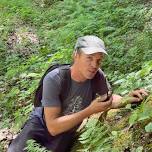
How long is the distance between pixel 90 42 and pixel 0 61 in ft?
18.8

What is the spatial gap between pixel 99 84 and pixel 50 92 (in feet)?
1.88

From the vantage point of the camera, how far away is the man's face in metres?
4.08

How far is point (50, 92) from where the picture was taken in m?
4.16

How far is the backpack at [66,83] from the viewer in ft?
13.9

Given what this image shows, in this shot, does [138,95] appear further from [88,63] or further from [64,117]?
[64,117]

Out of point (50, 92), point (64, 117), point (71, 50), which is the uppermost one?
point (50, 92)

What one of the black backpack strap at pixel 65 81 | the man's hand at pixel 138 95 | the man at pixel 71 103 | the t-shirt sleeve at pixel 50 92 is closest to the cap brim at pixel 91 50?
the man at pixel 71 103

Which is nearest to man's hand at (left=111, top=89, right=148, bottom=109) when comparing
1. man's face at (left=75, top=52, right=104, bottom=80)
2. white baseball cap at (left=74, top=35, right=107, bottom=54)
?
man's face at (left=75, top=52, right=104, bottom=80)

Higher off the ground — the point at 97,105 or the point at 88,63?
the point at 88,63

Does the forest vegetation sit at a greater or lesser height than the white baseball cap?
lesser

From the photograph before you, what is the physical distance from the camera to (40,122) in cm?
455

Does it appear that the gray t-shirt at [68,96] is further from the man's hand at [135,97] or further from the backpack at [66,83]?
the man's hand at [135,97]

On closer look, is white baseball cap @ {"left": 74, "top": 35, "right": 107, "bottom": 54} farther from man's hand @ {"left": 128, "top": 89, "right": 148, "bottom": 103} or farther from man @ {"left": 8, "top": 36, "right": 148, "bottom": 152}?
man's hand @ {"left": 128, "top": 89, "right": 148, "bottom": 103}

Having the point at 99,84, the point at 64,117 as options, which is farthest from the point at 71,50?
the point at 64,117
